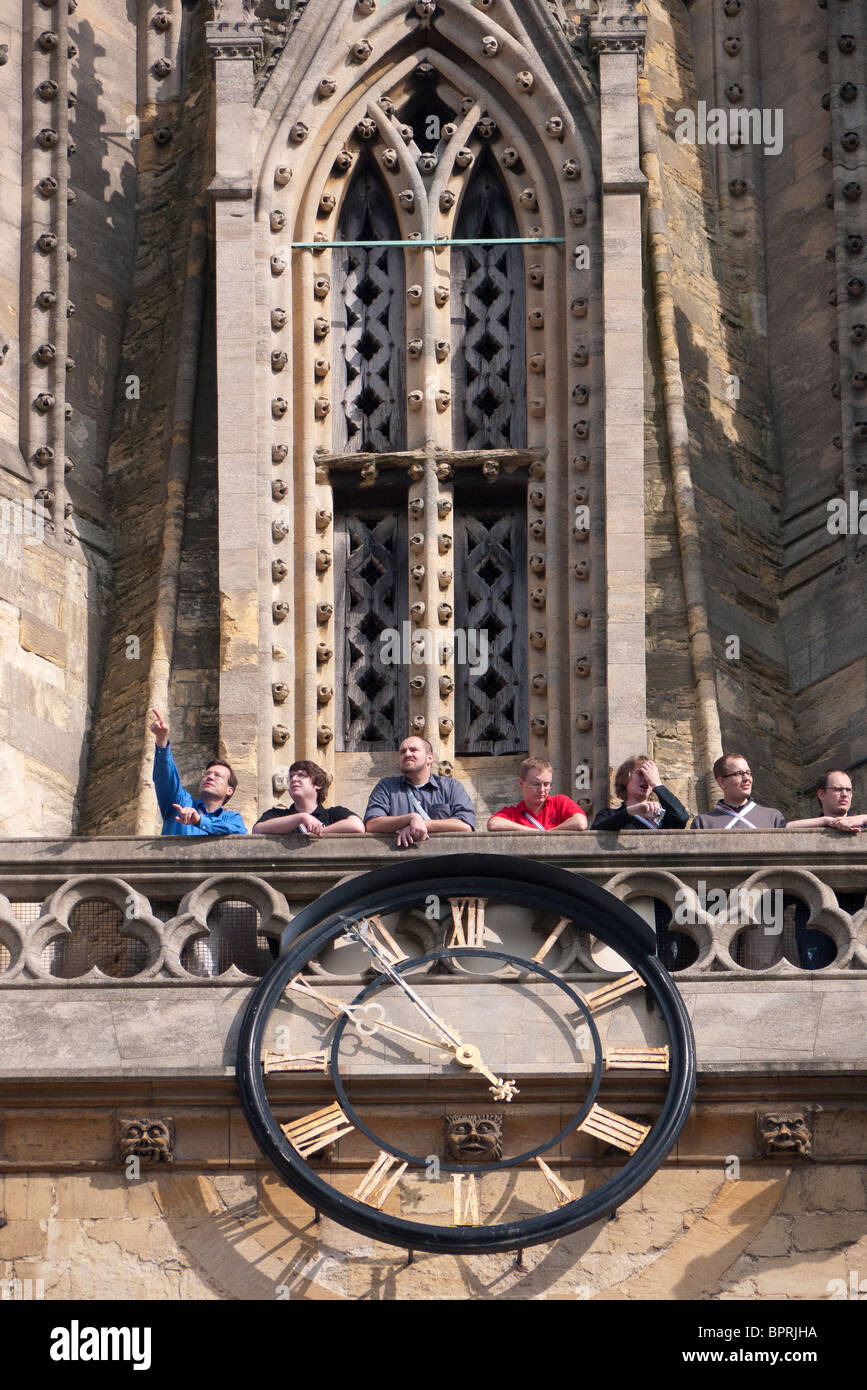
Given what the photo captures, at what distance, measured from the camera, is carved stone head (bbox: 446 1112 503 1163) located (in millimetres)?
16328

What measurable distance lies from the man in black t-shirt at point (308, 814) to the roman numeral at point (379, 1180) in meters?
1.57

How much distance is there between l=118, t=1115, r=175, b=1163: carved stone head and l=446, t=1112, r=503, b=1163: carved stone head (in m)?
1.15

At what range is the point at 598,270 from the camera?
21.2 metres

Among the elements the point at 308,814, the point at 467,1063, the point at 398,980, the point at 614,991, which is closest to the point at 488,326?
the point at 308,814

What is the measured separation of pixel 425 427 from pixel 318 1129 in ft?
19.3

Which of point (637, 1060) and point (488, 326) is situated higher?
point (488, 326)

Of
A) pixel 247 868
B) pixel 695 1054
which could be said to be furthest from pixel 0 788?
pixel 695 1054

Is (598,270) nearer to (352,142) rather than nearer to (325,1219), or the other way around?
(352,142)

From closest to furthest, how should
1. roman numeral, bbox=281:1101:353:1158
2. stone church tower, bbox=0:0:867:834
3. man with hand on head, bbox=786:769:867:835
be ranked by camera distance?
1. roman numeral, bbox=281:1101:353:1158
2. man with hand on head, bbox=786:769:867:835
3. stone church tower, bbox=0:0:867:834

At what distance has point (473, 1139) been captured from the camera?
53.6 feet

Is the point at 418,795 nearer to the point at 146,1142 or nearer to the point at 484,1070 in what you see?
the point at 484,1070

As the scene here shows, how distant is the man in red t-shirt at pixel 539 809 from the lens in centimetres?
1757

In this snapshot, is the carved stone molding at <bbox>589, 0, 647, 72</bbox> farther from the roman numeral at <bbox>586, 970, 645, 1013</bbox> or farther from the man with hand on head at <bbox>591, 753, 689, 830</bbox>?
the roman numeral at <bbox>586, 970, 645, 1013</bbox>

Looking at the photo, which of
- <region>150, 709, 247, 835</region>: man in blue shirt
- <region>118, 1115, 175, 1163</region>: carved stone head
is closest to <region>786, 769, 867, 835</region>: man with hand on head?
<region>150, 709, 247, 835</region>: man in blue shirt
